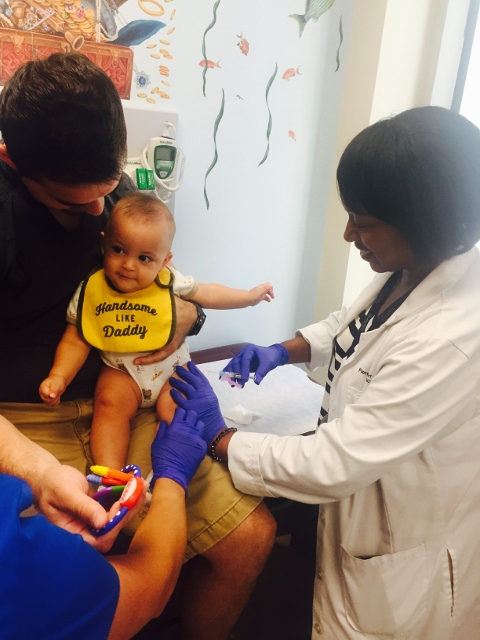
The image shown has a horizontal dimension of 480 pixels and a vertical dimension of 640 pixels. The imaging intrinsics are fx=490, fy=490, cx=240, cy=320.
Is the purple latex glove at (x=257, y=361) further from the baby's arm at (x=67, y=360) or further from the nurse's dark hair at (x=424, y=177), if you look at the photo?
the nurse's dark hair at (x=424, y=177)

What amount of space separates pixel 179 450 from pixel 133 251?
1.51 ft

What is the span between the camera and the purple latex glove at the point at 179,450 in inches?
39.0

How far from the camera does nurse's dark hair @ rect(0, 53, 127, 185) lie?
2.73 feet

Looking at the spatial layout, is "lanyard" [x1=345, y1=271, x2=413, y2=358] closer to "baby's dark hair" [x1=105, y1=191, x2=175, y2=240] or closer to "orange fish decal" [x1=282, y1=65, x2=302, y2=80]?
"baby's dark hair" [x1=105, y1=191, x2=175, y2=240]

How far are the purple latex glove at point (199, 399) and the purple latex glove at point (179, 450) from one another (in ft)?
0.15

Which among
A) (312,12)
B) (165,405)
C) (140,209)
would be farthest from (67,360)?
(312,12)

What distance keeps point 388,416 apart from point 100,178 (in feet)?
2.33

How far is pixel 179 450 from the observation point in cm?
102

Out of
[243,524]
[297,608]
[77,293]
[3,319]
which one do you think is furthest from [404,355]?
[297,608]

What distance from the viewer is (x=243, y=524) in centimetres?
104

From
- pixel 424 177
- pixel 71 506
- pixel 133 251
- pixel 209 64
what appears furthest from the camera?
pixel 209 64

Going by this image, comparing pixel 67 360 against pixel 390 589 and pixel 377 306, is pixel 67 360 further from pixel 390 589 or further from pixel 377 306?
pixel 390 589

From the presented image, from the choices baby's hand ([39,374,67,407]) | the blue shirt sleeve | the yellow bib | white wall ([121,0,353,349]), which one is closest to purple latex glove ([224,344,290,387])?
the yellow bib

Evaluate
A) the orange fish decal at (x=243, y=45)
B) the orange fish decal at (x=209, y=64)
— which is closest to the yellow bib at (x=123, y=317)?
the orange fish decal at (x=209, y=64)
